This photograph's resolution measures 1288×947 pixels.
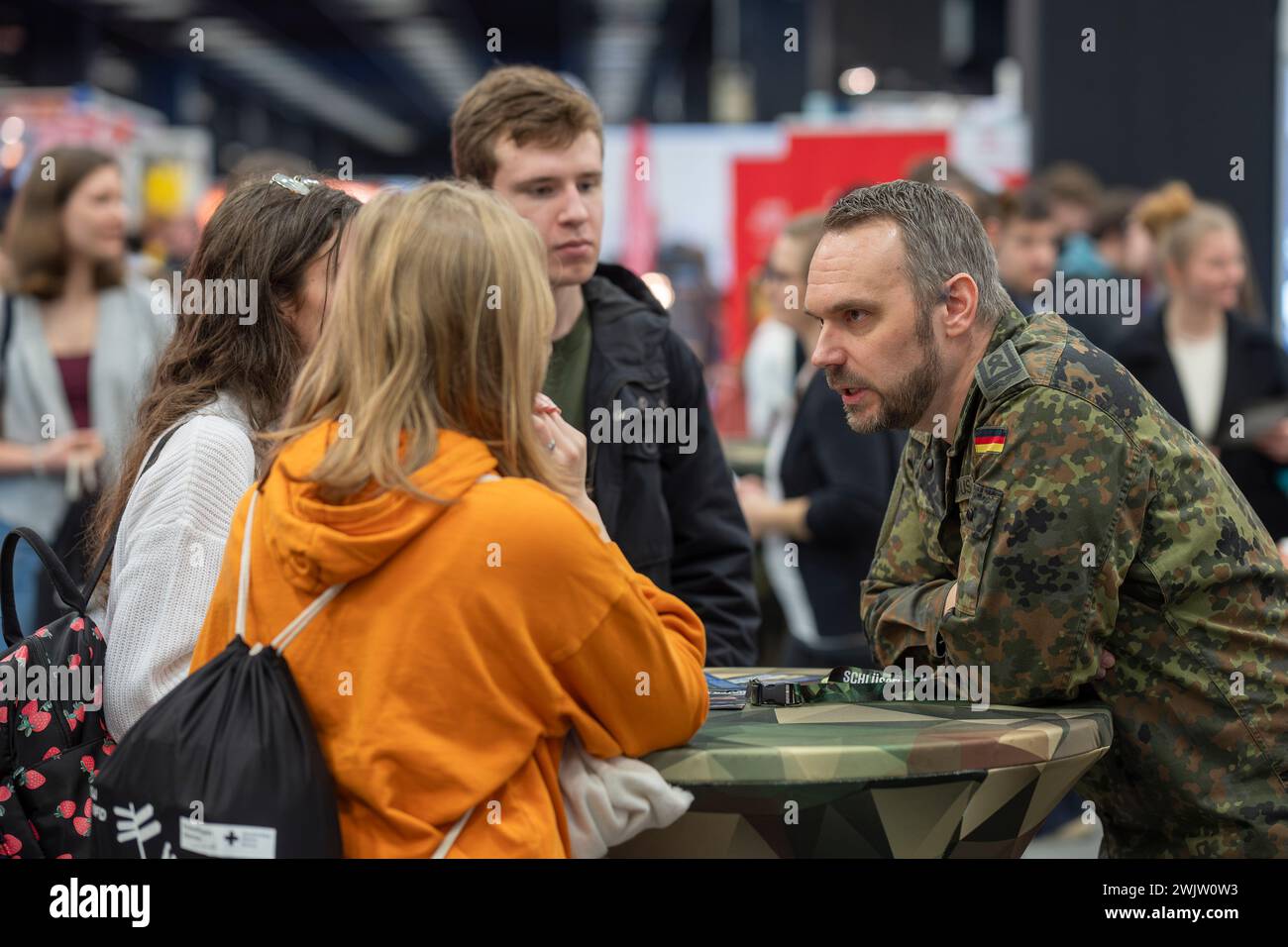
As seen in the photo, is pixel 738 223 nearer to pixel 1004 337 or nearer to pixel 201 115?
pixel 1004 337

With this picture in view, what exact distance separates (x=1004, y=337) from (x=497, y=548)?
3.22ft

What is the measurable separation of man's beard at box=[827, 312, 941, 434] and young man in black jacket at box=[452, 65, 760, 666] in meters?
0.63

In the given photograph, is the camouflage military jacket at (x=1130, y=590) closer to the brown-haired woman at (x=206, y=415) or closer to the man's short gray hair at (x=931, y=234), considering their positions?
the man's short gray hair at (x=931, y=234)

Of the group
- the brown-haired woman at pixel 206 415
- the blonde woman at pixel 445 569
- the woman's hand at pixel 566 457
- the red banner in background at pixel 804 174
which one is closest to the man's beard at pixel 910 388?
the woman's hand at pixel 566 457

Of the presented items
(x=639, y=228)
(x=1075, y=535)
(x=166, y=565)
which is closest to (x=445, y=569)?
(x=166, y=565)

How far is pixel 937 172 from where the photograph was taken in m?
3.90

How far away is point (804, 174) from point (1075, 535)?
660 centimetres

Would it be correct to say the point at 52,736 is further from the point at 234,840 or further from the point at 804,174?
the point at 804,174

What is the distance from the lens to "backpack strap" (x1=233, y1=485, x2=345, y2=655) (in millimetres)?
1825

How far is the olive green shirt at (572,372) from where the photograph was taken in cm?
286
